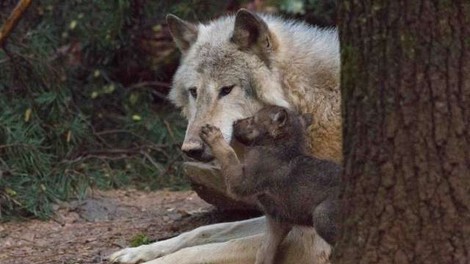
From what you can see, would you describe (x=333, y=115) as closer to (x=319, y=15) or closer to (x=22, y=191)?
(x=22, y=191)

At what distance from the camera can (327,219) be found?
16.0 ft

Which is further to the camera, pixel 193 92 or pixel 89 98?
pixel 89 98

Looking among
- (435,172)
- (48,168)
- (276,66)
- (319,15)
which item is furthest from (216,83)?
(319,15)

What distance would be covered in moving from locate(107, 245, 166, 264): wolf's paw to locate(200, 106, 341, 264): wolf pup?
1290 mm

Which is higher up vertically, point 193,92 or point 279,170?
point 193,92

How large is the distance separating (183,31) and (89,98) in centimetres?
396

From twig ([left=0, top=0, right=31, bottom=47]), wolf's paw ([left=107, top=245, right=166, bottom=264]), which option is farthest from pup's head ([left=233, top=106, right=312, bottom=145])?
twig ([left=0, top=0, right=31, bottom=47])

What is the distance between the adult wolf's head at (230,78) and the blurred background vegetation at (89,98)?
9.24ft

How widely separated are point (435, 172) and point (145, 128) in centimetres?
638

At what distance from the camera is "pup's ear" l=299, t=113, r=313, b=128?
5560 millimetres

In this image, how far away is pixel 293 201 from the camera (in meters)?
5.17

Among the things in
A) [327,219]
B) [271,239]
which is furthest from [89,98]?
[327,219]

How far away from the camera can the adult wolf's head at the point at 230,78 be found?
6023mm

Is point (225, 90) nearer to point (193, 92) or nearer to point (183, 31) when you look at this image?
point (193, 92)
